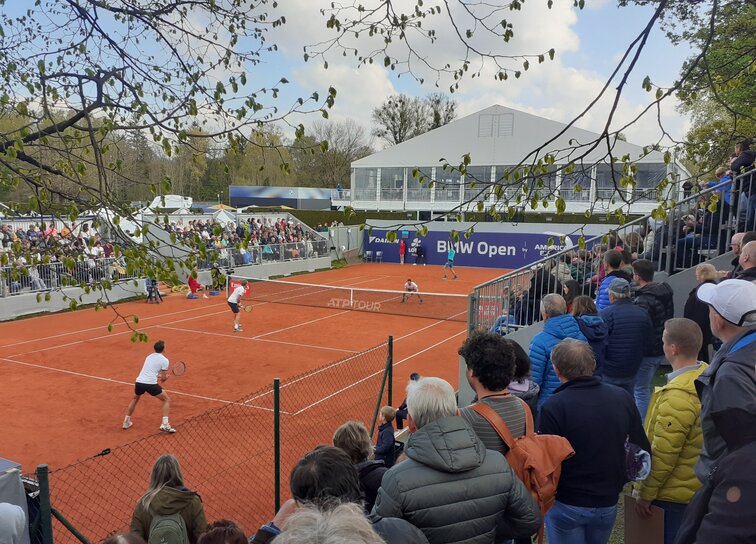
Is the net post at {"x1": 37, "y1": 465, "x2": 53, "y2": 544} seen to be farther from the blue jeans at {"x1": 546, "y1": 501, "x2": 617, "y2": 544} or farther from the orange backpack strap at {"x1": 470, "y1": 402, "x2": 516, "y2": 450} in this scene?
the blue jeans at {"x1": 546, "y1": 501, "x2": 617, "y2": 544}

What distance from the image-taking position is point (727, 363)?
8.20ft

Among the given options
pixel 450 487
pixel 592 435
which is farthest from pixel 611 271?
pixel 450 487

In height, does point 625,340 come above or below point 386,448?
above

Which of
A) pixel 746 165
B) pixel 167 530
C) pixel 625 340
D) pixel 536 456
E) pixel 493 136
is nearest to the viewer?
pixel 536 456

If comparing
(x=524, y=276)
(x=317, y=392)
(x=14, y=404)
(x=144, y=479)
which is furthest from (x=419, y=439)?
(x=14, y=404)

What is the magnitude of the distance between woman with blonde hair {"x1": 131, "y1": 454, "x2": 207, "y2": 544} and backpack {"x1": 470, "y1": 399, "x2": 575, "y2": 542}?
101 inches

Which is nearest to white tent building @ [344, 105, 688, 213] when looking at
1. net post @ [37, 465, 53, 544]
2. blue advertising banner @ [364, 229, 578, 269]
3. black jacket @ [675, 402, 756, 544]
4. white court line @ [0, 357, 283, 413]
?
blue advertising banner @ [364, 229, 578, 269]

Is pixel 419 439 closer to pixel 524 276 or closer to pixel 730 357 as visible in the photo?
pixel 730 357

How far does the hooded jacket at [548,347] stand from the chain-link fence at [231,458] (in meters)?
2.81

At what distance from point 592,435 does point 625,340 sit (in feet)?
9.19

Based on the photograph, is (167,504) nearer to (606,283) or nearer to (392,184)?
(606,283)

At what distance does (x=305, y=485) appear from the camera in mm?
2709

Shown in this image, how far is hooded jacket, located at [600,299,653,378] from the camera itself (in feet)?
19.7

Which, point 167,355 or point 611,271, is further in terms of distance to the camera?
point 167,355
